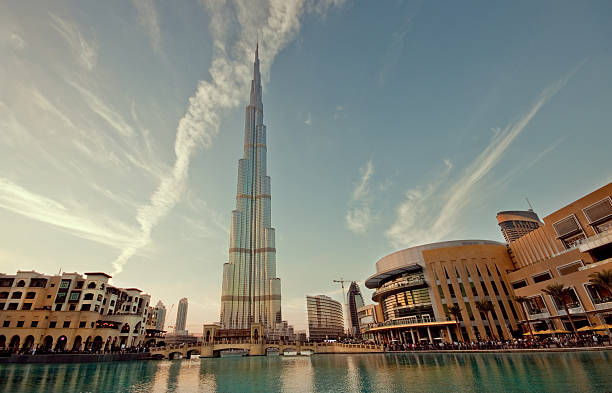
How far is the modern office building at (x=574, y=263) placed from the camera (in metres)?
52.9

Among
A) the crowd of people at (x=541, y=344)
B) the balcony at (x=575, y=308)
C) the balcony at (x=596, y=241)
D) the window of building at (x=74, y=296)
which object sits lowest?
the crowd of people at (x=541, y=344)

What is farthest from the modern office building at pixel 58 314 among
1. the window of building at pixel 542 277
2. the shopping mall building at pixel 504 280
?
the window of building at pixel 542 277

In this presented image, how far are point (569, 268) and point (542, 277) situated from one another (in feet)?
26.2

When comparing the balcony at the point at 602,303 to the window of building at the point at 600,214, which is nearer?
the balcony at the point at 602,303

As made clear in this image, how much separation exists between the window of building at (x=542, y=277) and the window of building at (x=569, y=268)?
9.27ft

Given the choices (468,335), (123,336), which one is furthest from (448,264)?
(123,336)

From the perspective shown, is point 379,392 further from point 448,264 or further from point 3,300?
point 3,300

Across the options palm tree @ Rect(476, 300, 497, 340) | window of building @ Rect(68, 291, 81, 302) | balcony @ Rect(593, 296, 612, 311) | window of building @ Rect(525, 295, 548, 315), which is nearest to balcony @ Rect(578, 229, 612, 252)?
balcony @ Rect(593, 296, 612, 311)

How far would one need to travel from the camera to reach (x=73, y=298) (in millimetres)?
84125

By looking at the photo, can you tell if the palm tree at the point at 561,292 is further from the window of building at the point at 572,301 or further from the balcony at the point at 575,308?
the balcony at the point at 575,308

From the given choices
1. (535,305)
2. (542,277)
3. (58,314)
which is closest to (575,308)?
(535,305)

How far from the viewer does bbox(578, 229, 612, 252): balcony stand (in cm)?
5153

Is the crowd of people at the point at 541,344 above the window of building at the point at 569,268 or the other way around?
the other way around

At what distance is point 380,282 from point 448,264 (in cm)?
2949
